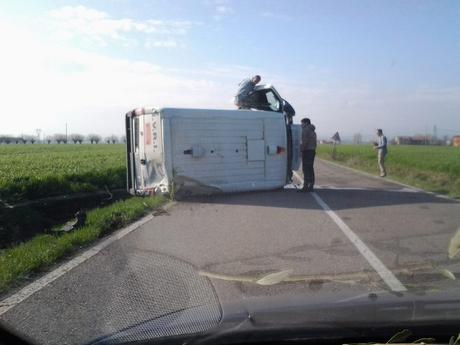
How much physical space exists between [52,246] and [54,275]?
47.7 inches

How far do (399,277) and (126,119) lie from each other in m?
9.25

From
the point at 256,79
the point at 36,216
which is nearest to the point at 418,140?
the point at 256,79

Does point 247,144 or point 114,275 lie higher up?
point 247,144

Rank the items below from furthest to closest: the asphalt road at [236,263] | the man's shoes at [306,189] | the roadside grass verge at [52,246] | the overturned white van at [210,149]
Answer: the man's shoes at [306,189] < the overturned white van at [210,149] < the roadside grass verge at [52,246] < the asphalt road at [236,263]

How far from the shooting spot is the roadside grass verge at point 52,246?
5379 millimetres

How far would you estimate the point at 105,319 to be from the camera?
3969mm

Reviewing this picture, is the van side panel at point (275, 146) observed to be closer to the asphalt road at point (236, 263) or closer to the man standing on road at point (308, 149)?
the man standing on road at point (308, 149)

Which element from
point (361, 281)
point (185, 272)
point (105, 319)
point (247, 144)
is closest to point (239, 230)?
point (185, 272)

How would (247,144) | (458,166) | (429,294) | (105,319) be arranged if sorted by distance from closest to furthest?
(429,294), (105,319), (247,144), (458,166)

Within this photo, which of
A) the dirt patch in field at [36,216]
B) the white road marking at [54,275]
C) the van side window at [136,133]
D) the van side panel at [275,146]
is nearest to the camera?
the white road marking at [54,275]

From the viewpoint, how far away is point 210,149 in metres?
12.0

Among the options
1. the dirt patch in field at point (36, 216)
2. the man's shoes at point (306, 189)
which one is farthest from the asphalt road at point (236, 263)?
the man's shoes at point (306, 189)

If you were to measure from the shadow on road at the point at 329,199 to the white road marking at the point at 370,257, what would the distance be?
1238 mm

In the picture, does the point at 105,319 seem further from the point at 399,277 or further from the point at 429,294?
the point at 399,277
